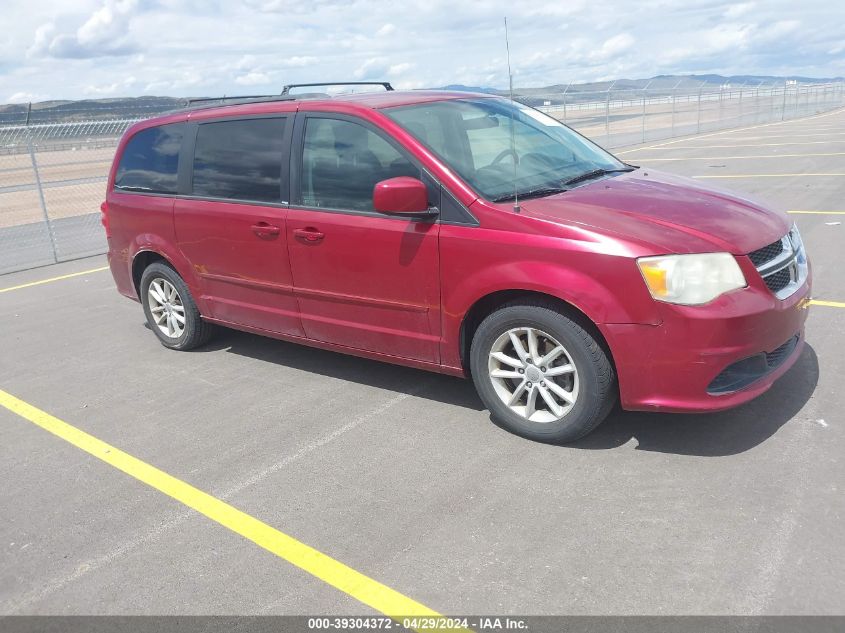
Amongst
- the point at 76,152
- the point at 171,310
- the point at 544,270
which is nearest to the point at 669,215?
the point at 544,270

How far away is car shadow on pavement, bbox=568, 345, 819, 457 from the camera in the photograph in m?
3.82

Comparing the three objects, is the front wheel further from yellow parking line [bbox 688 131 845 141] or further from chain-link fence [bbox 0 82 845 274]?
yellow parking line [bbox 688 131 845 141]

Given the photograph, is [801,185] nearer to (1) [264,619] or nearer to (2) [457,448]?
(2) [457,448]

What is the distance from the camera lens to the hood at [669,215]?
361cm

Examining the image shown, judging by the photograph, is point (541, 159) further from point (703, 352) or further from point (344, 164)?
point (703, 352)

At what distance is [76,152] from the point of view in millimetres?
17562

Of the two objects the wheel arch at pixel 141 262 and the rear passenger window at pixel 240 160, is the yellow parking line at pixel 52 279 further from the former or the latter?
the rear passenger window at pixel 240 160

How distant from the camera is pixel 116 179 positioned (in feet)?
20.2

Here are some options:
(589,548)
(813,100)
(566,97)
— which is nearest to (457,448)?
(589,548)

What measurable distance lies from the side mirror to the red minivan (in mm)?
11

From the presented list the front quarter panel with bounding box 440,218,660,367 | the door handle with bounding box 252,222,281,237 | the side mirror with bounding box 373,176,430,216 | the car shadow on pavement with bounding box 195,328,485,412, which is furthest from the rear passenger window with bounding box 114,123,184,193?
the front quarter panel with bounding box 440,218,660,367

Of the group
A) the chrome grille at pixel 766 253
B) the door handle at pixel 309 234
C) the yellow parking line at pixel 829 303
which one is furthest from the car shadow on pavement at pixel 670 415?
the yellow parking line at pixel 829 303

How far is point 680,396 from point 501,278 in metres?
1.02

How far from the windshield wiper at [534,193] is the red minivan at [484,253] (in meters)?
0.01
